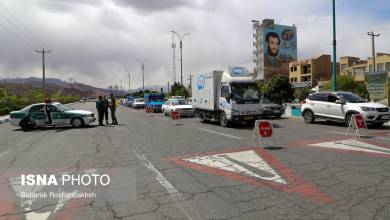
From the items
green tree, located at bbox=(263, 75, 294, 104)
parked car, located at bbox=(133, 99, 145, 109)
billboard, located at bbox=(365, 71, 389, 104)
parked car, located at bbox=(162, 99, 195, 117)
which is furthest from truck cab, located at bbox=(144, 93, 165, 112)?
billboard, located at bbox=(365, 71, 389, 104)

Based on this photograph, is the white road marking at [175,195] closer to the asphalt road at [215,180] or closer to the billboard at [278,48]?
the asphalt road at [215,180]

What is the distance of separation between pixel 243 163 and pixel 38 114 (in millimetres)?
15929

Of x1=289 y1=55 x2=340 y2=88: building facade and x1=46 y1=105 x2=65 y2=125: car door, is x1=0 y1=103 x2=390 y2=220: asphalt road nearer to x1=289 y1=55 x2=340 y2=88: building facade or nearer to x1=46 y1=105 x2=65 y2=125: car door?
x1=46 y1=105 x2=65 y2=125: car door

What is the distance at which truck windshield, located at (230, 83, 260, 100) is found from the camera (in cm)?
1884

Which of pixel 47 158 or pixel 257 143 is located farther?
pixel 257 143

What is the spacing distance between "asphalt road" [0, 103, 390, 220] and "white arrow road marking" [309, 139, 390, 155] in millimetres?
27

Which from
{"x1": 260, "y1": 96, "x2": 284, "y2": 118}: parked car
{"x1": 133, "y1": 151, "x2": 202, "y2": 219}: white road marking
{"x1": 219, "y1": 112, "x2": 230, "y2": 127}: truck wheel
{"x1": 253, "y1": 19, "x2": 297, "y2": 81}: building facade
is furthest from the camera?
{"x1": 253, "y1": 19, "x2": 297, "y2": 81}: building facade

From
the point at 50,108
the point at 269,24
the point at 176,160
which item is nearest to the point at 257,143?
the point at 176,160

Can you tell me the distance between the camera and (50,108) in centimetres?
2106

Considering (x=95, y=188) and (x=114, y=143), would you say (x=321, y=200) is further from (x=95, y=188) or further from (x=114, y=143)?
(x=114, y=143)

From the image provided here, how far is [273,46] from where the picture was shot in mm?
125438

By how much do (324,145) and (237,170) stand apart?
14.7 feet

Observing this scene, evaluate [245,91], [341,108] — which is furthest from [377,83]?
[245,91]

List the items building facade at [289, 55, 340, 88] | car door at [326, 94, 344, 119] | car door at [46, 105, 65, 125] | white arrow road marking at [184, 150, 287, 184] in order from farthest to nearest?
building facade at [289, 55, 340, 88], car door at [46, 105, 65, 125], car door at [326, 94, 344, 119], white arrow road marking at [184, 150, 287, 184]
